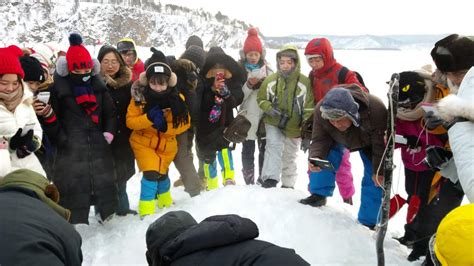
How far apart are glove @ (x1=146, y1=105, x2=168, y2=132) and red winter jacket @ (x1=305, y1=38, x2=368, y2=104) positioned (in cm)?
178

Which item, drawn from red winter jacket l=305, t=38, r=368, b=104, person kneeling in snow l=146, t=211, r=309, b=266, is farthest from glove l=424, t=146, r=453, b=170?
red winter jacket l=305, t=38, r=368, b=104

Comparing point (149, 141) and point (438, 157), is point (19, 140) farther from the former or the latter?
point (438, 157)

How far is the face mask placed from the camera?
391 centimetres

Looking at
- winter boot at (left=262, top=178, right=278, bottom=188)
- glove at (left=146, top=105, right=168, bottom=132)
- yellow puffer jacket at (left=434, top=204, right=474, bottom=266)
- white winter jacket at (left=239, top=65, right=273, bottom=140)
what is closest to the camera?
yellow puffer jacket at (left=434, top=204, right=474, bottom=266)

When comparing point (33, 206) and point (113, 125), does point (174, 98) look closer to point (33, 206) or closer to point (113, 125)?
point (113, 125)

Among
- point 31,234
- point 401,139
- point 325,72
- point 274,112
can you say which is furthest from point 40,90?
point 401,139

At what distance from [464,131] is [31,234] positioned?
2.20 meters

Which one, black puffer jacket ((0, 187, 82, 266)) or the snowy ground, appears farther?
the snowy ground

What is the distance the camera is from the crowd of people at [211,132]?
188 centimetres

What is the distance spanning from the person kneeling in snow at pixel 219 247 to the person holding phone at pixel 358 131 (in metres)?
1.92

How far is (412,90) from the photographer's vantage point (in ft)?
10.9

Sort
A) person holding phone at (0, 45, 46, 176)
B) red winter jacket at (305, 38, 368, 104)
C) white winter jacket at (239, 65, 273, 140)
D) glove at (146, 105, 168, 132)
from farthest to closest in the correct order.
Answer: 1. white winter jacket at (239, 65, 273, 140)
2. red winter jacket at (305, 38, 368, 104)
3. glove at (146, 105, 168, 132)
4. person holding phone at (0, 45, 46, 176)

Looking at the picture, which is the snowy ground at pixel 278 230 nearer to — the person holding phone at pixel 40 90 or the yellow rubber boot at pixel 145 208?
the yellow rubber boot at pixel 145 208

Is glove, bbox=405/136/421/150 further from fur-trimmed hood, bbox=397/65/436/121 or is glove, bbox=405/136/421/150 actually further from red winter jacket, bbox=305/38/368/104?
red winter jacket, bbox=305/38/368/104
